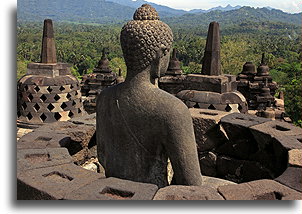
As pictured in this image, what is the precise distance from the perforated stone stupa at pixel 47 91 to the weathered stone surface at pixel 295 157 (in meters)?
3.73

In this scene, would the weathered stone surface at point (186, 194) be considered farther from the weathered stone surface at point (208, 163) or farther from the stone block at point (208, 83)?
the stone block at point (208, 83)

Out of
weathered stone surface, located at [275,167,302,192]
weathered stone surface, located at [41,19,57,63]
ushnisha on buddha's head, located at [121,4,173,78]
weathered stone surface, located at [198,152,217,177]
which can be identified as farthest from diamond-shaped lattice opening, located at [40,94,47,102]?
weathered stone surface, located at [275,167,302,192]

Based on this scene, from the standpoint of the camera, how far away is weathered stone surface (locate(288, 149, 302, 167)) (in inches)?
97.4

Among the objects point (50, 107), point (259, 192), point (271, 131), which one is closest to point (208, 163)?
point (271, 131)

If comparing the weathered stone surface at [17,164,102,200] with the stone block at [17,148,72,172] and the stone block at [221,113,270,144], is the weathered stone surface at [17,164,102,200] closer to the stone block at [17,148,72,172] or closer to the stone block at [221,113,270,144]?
the stone block at [17,148,72,172]

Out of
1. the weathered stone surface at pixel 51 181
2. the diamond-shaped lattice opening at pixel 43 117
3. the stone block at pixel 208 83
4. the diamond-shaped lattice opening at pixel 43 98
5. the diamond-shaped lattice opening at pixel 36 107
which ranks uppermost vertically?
the stone block at pixel 208 83

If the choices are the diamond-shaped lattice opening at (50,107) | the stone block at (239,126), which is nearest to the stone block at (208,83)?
the stone block at (239,126)

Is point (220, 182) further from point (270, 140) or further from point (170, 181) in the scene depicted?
point (270, 140)

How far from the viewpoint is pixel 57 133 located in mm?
3205

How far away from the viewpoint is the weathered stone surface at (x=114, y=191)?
6.11ft

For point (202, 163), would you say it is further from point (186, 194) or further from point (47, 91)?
point (47, 91)

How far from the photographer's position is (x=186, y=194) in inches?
74.1

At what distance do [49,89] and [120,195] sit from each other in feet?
12.0

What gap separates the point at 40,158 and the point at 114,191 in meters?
0.90
